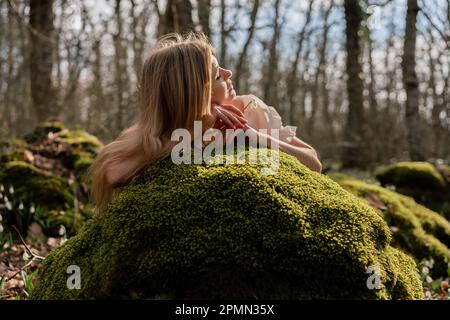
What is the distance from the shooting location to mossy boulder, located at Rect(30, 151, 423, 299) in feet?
6.96

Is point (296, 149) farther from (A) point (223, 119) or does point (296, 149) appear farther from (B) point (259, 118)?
(A) point (223, 119)

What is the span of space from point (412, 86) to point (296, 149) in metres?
8.20

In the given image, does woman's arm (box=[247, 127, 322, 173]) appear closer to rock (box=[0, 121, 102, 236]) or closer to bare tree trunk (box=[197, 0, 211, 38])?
rock (box=[0, 121, 102, 236])

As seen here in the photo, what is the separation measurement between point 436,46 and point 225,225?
73.6 feet

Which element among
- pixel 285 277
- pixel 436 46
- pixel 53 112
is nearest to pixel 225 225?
pixel 285 277

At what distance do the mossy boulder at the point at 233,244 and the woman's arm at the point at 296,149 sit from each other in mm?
352

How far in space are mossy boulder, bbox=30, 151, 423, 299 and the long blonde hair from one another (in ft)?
0.70

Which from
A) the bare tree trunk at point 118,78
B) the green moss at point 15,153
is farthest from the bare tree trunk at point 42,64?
the green moss at point 15,153

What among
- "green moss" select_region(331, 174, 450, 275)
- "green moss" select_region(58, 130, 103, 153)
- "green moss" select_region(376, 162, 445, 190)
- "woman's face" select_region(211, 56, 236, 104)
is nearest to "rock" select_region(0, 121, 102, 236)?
"green moss" select_region(58, 130, 103, 153)

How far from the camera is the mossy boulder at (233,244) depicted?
212 cm

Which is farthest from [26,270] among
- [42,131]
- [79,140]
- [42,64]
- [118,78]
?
[118,78]

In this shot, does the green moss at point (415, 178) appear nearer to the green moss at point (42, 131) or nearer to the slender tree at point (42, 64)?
the green moss at point (42, 131)

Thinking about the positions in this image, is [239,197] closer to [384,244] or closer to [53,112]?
[384,244]

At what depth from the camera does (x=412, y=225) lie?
17.4 ft
